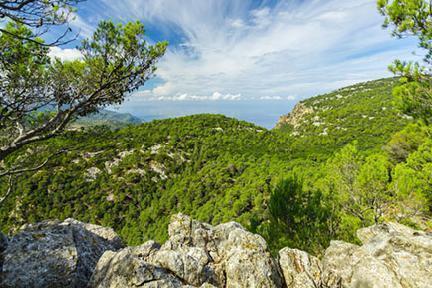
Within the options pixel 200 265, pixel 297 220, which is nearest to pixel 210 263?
pixel 200 265

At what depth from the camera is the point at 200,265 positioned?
7.79m

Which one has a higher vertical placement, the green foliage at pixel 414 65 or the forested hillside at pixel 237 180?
the green foliage at pixel 414 65

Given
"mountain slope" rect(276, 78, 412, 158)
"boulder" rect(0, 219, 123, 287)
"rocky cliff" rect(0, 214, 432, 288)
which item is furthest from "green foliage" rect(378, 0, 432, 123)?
"mountain slope" rect(276, 78, 412, 158)

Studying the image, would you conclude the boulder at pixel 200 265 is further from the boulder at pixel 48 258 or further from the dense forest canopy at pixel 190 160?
the dense forest canopy at pixel 190 160

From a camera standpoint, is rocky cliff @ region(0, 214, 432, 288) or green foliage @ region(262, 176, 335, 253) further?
green foliage @ region(262, 176, 335, 253)

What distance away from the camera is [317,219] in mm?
12141

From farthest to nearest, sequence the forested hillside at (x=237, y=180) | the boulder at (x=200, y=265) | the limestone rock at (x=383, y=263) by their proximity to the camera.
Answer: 1. the forested hillside at (x=237, y=180)
2. the boulder at (x=200, y=265)
3. the limestone rock at (x=383, y=263)

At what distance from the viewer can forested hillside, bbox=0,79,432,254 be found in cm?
1206

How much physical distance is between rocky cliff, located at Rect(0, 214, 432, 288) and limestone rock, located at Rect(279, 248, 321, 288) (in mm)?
32

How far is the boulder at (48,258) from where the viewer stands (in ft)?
20.3

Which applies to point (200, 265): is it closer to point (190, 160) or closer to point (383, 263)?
point (383, 263)

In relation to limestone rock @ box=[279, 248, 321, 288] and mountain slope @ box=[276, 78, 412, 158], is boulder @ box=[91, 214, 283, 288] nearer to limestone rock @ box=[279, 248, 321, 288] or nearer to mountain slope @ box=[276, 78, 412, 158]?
limestone rock @ box=[279, 248, 321, 288]

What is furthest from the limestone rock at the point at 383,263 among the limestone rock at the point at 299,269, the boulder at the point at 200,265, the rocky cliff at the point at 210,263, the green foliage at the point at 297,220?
the green foliage at the point at 297,220

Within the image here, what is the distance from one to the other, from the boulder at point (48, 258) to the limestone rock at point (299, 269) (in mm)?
6771
